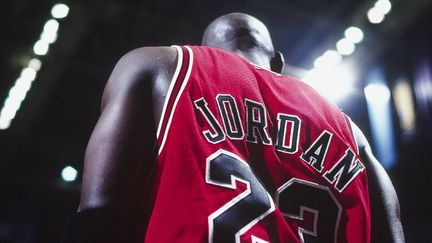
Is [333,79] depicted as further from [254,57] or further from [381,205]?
[381,205]

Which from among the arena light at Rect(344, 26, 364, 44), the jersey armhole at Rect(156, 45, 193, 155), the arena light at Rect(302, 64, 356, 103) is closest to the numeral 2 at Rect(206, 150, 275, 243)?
the jersey armhole at Rect(156, 45, 193, 155)

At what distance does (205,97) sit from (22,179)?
949 centimetres

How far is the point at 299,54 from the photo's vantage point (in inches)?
263

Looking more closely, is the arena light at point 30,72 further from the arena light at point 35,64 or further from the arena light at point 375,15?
the arena light at point 375,15

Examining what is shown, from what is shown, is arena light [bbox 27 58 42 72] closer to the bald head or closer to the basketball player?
the bald head

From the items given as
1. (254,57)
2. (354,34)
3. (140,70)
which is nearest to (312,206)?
(140,70)

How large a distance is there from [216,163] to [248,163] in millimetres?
134

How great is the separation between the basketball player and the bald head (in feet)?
1.21

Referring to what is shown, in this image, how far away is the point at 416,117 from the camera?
228 inches

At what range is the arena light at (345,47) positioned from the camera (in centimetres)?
613

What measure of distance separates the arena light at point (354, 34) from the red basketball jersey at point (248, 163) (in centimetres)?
499

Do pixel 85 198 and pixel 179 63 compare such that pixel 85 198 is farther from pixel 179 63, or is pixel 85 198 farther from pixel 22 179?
pixel 22 179

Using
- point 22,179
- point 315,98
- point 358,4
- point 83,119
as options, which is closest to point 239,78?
point 315,98

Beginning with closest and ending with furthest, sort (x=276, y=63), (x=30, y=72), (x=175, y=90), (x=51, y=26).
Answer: (x=175, y=90)
(x=276, y=63)
(x=51, y=26)
(x=30, y=72)
